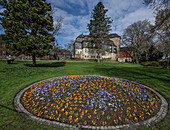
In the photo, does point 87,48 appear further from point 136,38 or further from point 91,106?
point 91,106

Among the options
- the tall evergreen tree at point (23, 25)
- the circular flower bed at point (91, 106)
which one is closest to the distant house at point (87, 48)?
the tall evergreen tree at point (23, 25)

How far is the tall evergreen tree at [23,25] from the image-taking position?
10.2m

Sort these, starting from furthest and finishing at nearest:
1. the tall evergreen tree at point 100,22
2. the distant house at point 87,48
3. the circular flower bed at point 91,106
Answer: the distant house at point 87,48 < the tall evergreen tree at point 100,22 < the circular flower bed at point 91,106

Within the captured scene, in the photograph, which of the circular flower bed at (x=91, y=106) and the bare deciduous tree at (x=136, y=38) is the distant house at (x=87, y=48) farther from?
the circular flower bed at (x=91, y=106)

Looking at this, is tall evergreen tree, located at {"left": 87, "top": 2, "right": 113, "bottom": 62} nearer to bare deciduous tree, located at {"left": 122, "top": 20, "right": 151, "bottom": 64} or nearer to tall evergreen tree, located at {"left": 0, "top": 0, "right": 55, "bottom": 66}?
bare deciduous tree, located at {"left": 122, "top": 20, "right": 151, "bottom": 64}

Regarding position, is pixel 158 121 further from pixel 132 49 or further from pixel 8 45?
pixel 132 49

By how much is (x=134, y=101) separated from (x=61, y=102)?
11.1 ft

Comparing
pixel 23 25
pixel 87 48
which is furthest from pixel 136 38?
pixel 23 25

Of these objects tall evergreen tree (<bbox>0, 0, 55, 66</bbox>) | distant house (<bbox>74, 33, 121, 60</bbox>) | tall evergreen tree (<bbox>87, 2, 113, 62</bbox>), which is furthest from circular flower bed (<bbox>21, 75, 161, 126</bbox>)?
distant house (<bbox>74, 33, 121, 60</bbox>)

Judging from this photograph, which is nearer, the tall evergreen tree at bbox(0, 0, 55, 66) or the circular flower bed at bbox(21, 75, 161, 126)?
the circular flower bed at bbox(21, 75, 161, 126)

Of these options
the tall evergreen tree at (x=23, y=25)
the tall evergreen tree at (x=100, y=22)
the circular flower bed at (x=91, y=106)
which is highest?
the tall evergreen tree at (x=100, y=22)

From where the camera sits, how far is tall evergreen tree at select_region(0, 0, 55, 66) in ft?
33.6

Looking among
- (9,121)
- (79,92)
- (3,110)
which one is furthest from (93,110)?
(3,110)

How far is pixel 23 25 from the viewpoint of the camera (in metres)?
10.7
